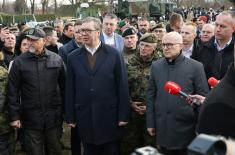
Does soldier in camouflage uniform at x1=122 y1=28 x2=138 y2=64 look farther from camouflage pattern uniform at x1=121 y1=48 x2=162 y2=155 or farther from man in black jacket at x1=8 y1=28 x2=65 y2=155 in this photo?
man in black jacket at x1=8 y1=28 x2=65 y2=155

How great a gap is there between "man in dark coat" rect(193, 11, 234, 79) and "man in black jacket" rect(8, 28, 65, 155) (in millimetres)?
2017

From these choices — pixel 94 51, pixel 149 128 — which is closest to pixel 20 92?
pixel 94 51

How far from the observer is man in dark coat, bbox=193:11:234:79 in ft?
16.6

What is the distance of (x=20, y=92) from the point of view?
16.9 ft

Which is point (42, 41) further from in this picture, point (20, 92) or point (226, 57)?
point (226, 57)

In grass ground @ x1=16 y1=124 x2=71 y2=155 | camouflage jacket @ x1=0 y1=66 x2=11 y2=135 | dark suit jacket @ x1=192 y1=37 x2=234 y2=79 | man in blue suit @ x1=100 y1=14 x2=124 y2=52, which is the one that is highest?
man in blue suit @ x1=100 y1=14 x2=124 y2=52

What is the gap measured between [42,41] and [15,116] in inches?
40.1

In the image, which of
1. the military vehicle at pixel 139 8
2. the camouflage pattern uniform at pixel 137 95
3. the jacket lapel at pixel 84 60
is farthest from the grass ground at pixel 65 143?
the military vehicle at pixel 139 8

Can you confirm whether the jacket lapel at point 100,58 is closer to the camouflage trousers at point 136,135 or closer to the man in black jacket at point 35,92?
the man in black jacket at point 35,92

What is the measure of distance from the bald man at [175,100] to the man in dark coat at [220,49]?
2.47 feet

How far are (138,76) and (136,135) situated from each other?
35.0 inches

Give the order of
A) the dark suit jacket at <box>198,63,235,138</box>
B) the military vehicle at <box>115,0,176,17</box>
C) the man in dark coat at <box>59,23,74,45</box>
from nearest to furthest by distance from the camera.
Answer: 1. the dark suit jacket at <box>198,63,235,138</box>
2. the man in dark coat at <box>59,23,74,45</box>
3. the military vehicle at <box>115,0,176,17</box>

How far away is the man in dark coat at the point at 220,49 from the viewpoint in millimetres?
5055

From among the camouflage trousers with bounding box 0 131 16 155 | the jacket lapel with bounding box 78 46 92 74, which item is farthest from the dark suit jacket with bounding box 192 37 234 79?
the camouflage trousers with bounding box 0 131 16 155
